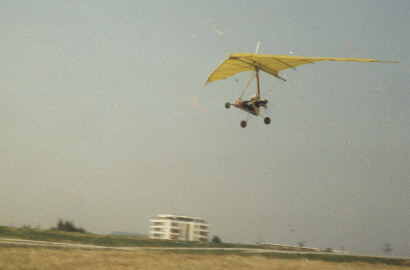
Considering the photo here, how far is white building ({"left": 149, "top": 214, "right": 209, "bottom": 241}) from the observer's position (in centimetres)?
10138

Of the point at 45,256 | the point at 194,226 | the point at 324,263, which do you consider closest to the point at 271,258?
the point at 324,263

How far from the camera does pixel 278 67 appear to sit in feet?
103

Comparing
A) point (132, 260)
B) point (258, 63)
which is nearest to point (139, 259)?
point (132, 260)

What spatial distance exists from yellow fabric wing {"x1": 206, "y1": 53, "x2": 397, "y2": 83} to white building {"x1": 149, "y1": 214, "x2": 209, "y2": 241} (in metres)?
72.5

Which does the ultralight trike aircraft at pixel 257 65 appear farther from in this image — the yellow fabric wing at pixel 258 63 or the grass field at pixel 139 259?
the grass field at pixel 139 259

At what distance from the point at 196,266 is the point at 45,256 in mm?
7108

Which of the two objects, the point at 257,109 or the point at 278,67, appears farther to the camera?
the point at 278,67

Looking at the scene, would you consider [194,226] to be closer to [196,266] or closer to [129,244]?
[129,244]

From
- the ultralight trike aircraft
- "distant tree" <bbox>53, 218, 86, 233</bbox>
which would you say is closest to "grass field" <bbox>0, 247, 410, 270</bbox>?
the ultralight trike aircraft

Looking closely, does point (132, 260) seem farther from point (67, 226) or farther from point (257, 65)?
point (67, 226)

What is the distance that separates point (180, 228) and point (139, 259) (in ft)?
276

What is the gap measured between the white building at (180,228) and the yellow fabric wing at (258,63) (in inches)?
2852

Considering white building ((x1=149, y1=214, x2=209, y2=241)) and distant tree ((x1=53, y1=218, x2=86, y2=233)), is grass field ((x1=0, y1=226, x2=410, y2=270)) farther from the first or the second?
white building ((x1=149, y1=214, x2=209, y2=241))

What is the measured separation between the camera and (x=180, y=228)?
103625mm
